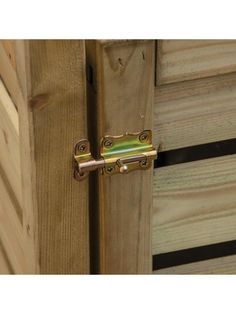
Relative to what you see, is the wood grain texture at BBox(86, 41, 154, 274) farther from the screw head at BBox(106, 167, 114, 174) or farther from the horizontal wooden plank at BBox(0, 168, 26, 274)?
the horizontal wooden plank at BBox(0, 168, 26, 274)

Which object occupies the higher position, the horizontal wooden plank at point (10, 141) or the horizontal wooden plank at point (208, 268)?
the horizontal wooden plank at point (10, 141)

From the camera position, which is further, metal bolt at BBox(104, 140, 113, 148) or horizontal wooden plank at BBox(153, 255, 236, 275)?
horizontal wooden plank at BBox(153, 255, 236, 275)

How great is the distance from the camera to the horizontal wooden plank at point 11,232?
214 centimetres

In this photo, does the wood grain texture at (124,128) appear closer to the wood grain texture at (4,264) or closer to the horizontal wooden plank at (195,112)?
the horizontal wooden plank at (195,112)

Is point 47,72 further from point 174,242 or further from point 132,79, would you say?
point 174,242

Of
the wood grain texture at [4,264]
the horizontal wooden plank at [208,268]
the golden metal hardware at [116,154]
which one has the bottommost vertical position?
the wood grain texture at [4,264]

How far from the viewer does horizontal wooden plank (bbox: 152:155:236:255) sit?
6.57 feet

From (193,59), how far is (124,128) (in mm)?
148

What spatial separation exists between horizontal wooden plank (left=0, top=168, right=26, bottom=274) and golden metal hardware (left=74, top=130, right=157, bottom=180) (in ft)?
0.83

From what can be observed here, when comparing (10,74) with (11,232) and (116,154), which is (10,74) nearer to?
(116,154)

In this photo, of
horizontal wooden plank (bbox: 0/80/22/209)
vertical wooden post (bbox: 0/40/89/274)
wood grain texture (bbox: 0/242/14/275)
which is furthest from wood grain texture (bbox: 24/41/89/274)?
wood grain texture (bbox: 0/242/14/275)

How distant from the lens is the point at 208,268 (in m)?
2.15

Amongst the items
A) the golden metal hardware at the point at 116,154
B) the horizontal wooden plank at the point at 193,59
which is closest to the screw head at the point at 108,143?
the golden metal hardware at the point at 116,154

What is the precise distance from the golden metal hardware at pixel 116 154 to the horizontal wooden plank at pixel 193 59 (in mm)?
104
